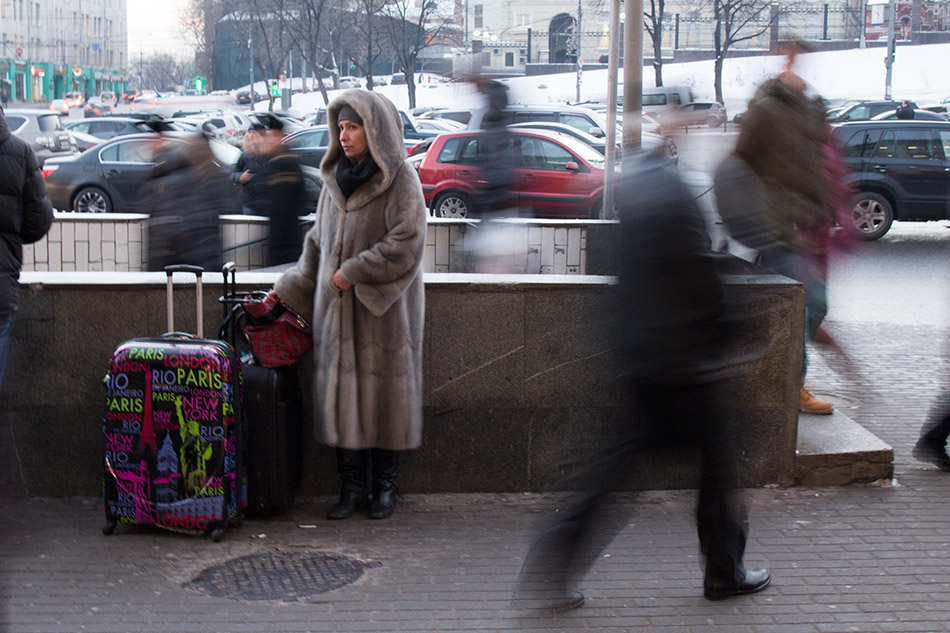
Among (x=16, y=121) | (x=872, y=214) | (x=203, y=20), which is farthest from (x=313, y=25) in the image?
(x=872, y=214)

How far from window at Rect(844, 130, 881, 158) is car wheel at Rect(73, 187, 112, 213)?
484 inches

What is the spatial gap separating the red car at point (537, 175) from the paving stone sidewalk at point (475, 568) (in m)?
11.4

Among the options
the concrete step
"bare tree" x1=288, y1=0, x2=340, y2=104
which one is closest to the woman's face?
the concrete step

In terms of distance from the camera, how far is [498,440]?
532 centimetres

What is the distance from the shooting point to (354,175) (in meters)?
4.93

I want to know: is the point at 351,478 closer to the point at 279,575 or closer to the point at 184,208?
the point at 279,575

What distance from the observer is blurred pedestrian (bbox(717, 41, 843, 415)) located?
591 centimetres

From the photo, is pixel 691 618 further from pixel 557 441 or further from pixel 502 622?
pixel 557 441

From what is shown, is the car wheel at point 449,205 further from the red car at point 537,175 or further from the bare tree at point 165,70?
the bare tree at point 165,70

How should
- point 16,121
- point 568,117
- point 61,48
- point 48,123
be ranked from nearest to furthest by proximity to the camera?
point 568,117, point 48,123, point 16,121, point 61,48

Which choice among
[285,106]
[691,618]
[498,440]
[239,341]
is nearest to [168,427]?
[239,341]

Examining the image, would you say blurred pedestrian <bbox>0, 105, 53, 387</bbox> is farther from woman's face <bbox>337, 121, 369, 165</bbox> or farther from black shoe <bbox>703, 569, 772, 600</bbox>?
black shoe <bbox>703, 569, 772, 600</bbox>

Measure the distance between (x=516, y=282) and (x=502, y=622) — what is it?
180 cm

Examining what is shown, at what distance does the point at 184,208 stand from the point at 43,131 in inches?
1024
